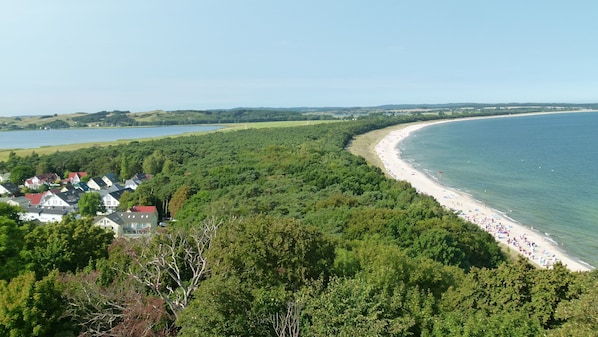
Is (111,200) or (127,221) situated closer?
(127,221)

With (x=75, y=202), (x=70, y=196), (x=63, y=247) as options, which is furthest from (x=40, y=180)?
(x=63, y=247)

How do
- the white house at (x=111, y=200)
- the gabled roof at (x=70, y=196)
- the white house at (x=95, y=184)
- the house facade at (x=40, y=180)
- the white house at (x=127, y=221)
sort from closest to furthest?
1. the white house at (x=127, y=221)
2. the gabled roof at (x=70, y=196)
3. the white house at (x=111, y=200)
4. the white house at (x=95, y=184)
5. the house facade at (x=40, y=180)

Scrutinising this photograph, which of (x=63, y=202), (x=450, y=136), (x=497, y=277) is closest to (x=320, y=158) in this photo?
(x=63, y=202)

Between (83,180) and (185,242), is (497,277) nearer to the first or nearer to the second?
(185,242)

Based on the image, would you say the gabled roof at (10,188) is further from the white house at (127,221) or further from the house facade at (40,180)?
the white house at (127,221)

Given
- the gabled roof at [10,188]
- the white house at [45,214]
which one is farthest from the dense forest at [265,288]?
the gabled roof at [10,188]

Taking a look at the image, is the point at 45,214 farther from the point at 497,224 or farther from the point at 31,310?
the point at 497,224
